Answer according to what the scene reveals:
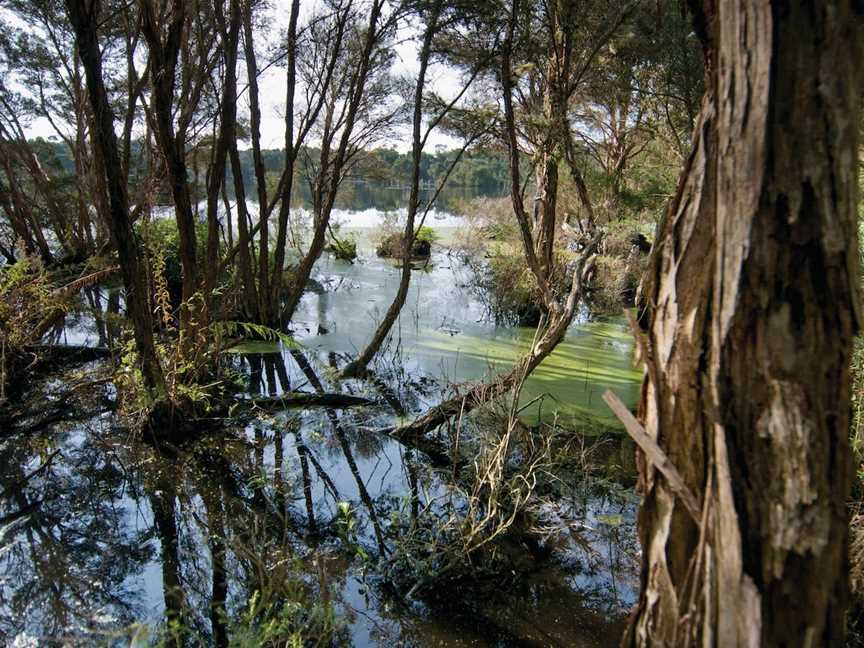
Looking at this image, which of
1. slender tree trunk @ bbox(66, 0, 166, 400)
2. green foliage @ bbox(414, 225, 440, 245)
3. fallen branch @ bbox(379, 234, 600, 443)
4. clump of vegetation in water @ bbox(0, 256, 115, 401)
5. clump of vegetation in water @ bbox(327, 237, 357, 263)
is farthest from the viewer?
green foliage @ bbox(414, 225, 440, 245)

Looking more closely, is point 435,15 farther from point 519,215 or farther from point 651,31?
point 651,31

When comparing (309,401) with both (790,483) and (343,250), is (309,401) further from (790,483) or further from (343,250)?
(343,250)

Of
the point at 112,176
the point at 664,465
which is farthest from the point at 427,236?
the point at 664,465

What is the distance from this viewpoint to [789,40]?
664 mm

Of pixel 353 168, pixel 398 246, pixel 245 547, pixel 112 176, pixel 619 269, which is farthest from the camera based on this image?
pixel 398 246

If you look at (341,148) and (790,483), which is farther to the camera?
(341,148)

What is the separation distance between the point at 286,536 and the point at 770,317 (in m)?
2.10

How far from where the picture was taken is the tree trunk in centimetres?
67

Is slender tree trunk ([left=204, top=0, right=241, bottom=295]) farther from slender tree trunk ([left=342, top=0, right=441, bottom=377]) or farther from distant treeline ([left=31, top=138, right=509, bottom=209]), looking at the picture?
distant treeline ([left=31, top=138, right=509, bottom=209])

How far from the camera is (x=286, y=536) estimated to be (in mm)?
2312

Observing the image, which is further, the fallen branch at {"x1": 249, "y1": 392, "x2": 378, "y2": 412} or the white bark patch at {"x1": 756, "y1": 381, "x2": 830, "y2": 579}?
the fallen branch at {"x1": 249, "y1": 392, "x2": 378, "y2": 412}

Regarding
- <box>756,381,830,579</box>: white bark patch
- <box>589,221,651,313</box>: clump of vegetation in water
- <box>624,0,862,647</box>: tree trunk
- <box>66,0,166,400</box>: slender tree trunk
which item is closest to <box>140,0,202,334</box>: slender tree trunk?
<box>66,0,166,400</box>: slender tree trunk

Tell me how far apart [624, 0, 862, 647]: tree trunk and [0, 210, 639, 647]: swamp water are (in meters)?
1.25

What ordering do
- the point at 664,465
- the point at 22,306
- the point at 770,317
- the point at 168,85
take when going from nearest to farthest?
the point at 770,317, the point at 664,465, the point at 168,85, the point at 22,306
